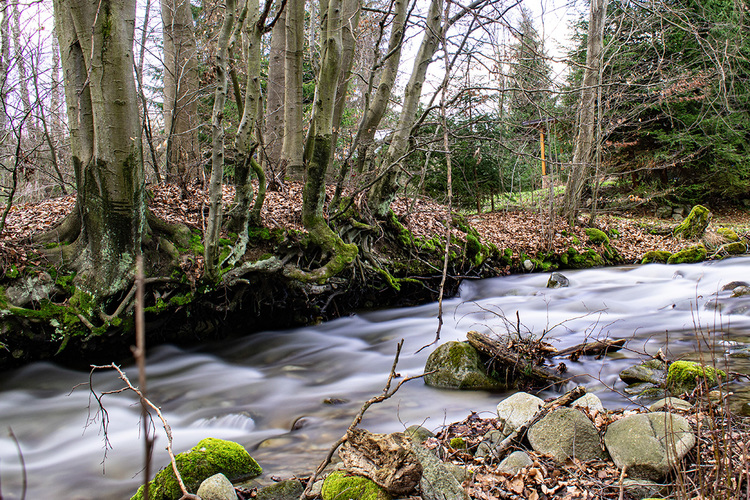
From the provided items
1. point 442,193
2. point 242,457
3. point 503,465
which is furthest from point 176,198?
point 442,193

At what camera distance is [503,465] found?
288cm

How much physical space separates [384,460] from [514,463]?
93 centimetres

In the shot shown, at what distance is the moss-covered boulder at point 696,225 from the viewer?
1217 centimetres

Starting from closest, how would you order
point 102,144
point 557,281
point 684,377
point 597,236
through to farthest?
point 684,377, point 102,144, point 557,281, point 597,236

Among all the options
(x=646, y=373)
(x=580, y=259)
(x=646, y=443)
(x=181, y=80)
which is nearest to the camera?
(x=646, y=443)

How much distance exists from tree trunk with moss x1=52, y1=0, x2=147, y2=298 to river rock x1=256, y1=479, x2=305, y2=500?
3.57m

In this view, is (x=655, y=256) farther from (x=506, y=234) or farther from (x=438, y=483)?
(x=438, y=483)

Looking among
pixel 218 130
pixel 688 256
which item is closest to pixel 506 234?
pixel 688 256

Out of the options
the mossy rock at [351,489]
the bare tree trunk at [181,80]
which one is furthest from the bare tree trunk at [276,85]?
the mossy rock at [351,489]

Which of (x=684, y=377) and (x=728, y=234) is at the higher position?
(x=728, y=234)

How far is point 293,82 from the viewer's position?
30.6 ft

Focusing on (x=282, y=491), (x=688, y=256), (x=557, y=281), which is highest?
(x=688, y=256)

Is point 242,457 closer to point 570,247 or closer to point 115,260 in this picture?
point 115,260

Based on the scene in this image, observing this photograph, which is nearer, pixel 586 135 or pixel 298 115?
pixel 298 115
